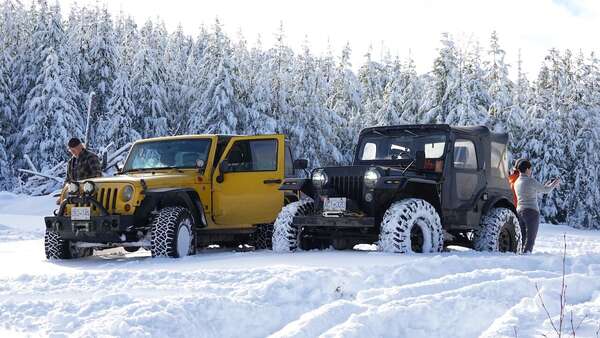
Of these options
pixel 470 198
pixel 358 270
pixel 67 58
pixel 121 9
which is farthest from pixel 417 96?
pixel 358 270

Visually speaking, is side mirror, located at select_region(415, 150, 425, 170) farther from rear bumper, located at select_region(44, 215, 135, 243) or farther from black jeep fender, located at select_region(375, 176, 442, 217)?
rear bumper, located at select_region(44, 215, 135, 243)

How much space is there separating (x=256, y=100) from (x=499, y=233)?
3073cm

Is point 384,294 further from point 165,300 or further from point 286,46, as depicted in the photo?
point 286,46

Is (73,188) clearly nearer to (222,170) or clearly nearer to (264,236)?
(222,170)

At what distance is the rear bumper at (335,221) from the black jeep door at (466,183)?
1402 mm

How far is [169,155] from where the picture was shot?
35.9 feet

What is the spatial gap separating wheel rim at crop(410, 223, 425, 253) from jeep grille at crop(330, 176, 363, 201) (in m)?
0.83

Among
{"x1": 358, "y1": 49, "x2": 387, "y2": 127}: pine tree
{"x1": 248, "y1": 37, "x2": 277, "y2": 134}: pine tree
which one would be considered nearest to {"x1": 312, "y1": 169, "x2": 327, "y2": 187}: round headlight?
{"x1": 248, "y1": 37, "x2": 277, "y2": 134}: pine tree

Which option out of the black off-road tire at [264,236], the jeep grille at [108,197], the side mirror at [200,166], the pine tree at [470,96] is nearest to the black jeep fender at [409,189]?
the black off-road tire at [264,236]

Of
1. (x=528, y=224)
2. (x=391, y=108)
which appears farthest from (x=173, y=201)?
(x=391, y=108)

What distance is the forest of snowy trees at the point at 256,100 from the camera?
124ft

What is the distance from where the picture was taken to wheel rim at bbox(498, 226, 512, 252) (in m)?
10.5

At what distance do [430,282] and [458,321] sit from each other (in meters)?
1.16

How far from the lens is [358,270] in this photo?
6652 millimetres
